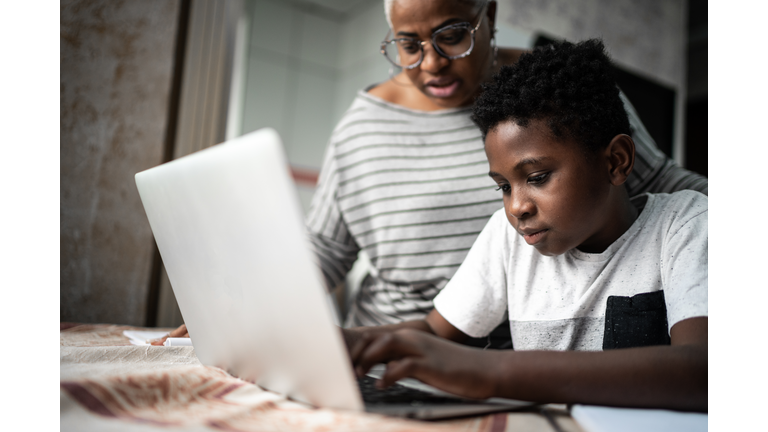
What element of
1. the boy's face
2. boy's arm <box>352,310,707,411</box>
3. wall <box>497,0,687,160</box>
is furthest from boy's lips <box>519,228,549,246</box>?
wall <box>497,0,687,160</box>

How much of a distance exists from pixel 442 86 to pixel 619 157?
0.41 metres

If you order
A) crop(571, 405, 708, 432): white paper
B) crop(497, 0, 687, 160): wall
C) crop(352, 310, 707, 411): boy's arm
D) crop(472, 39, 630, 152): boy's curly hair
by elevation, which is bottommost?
crop(571, 405, 708, 432): white paper

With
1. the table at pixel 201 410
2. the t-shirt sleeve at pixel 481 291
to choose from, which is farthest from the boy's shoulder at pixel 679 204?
the table at pixel 201 410

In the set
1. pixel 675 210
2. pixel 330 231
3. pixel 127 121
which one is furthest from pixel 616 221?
pixel 127 121

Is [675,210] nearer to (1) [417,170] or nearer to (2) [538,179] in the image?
(2) [538,179]

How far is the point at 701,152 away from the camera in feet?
13.6

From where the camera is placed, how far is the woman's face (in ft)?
2.99

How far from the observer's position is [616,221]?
0.71 metres

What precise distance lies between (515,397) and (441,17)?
707 millimetres

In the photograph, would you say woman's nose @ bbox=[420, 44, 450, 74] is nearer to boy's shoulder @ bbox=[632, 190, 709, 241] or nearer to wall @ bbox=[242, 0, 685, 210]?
boy's shoulder @ bbox=[632, 190, 709, 241]

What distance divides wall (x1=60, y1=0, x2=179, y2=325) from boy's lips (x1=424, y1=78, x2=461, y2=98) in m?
0.78

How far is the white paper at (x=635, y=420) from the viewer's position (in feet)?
1.38

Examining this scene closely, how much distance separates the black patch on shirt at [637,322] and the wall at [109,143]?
1.15m
